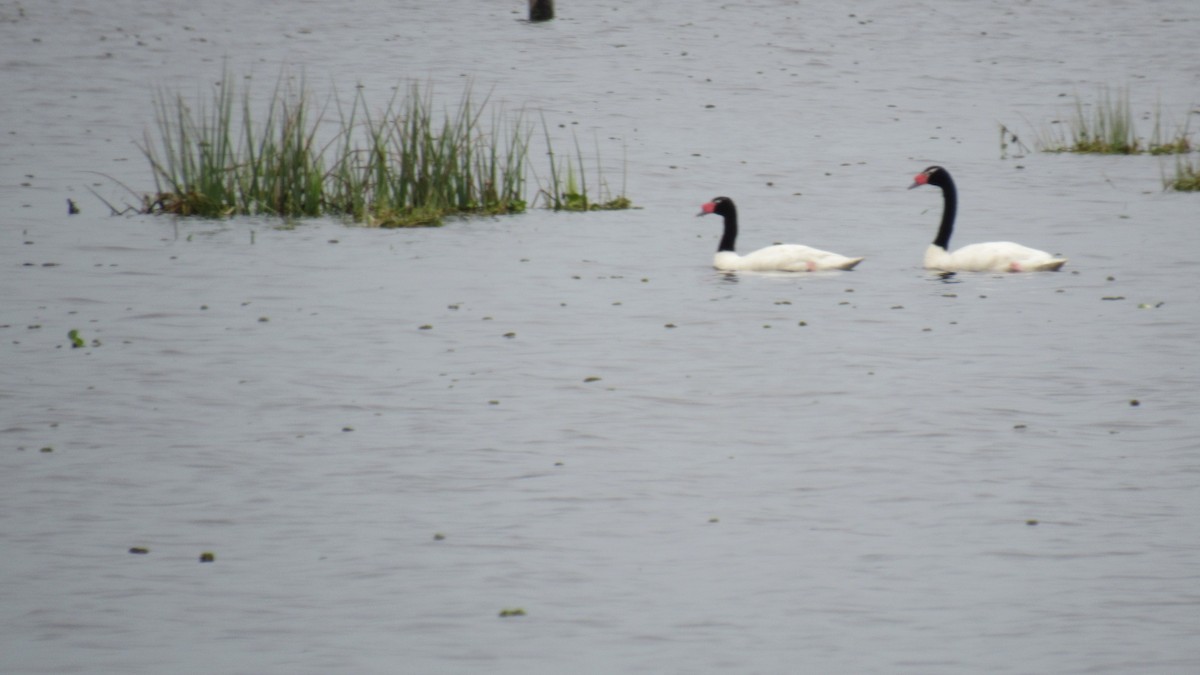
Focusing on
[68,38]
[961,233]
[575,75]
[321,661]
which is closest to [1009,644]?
[321,661]

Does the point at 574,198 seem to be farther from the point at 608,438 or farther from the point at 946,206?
the point at 608,438

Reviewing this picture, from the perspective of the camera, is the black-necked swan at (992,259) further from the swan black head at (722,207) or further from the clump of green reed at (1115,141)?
the clump of green reed at (1115,141)

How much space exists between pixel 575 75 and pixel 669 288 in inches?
993

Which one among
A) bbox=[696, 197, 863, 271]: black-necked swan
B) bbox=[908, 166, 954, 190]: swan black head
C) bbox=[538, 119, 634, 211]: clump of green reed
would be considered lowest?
bbox=[538, 119, 634, 211]: clump of green reed

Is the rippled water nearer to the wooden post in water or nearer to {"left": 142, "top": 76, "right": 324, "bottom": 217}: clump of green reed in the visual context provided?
{"left": 142, "top": 76, "right": 324, "bottom": 217}: clump of green reed

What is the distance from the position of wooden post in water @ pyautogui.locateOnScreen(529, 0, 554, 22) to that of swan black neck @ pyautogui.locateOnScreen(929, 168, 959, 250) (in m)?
31.7

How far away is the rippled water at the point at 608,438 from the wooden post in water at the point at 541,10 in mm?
24152

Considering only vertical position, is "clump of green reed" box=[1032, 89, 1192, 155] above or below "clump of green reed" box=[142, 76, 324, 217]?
below

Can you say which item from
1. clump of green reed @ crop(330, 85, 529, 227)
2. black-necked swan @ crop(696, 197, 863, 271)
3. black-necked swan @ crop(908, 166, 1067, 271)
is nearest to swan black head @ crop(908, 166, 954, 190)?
black-necked swan @ crop(908, 166, 1067, 271)

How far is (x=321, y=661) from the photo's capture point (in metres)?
7.64

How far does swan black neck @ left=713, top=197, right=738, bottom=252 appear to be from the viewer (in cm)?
1986

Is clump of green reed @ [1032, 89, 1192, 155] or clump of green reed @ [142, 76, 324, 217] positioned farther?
clump of green reed @ [1032, 89, 1192, 155]

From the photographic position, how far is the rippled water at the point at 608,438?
8.10m

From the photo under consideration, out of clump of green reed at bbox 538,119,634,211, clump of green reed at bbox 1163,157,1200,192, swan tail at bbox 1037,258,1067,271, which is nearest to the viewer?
swan tail at bbox 1037,258,1067,271
